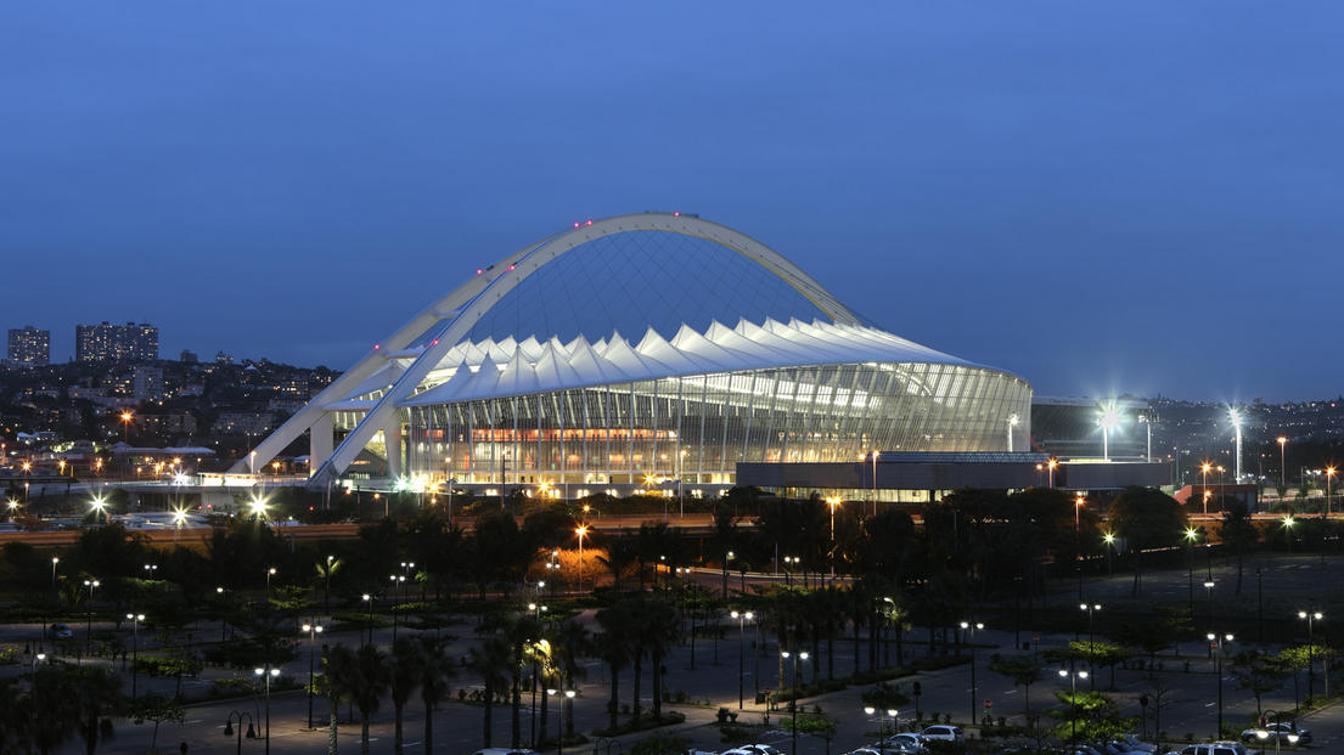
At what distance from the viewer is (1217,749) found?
3747 cm

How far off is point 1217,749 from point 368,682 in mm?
20544

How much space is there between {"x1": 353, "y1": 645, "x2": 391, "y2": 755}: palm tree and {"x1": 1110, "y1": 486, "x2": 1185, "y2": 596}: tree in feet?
198

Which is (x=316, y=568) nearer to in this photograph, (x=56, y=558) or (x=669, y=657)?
(x=56, y=558)

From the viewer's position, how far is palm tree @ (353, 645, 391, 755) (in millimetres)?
36844

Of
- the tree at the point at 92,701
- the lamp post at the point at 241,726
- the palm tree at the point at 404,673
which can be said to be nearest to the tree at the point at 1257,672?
the palm tree at the point at 404,673

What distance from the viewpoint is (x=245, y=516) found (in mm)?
89062

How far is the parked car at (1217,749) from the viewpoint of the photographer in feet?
123

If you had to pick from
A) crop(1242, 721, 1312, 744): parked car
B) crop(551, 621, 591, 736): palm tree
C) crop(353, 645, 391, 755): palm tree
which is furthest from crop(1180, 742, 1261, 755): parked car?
crop(353, 645, 391, 755): palm tree

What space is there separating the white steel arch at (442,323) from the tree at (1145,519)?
46.0 metres

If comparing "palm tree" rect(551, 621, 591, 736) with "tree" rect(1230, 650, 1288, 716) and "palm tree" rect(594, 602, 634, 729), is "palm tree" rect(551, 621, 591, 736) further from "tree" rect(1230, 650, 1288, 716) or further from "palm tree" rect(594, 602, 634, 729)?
"tree" rect(1230, 650, 1288, 716)

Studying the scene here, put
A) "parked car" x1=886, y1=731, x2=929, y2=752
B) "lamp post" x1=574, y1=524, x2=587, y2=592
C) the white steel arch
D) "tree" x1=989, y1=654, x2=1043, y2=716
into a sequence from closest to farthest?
1. "parked car" x1=886, y1=731, x2=929, y2=752
2. "tree" x1=989, y1=654, x2=1043, y2=716
3. "lamp post" x1=574, y1=524, x2=587, y2=592
4. the white steel arch

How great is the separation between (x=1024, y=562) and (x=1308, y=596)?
46.0 feet

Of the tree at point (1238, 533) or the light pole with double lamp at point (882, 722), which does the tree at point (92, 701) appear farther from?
the tree at point (1238, 533)

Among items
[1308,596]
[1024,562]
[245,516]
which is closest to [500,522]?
[245,516]
